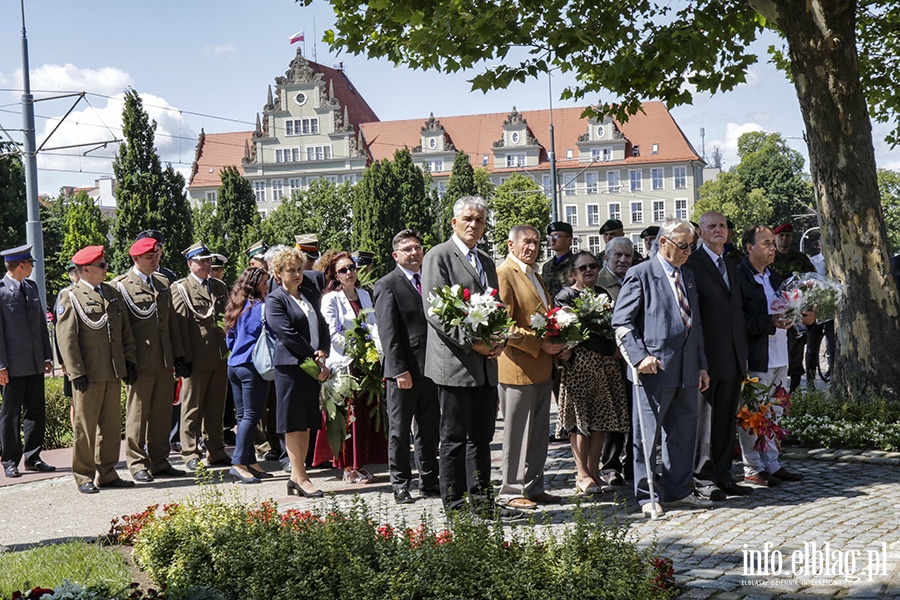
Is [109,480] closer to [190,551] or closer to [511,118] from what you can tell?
[190,551]

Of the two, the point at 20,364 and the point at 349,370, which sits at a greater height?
the point at 20,364

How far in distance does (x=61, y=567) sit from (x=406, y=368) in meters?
3.03

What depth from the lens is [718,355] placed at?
25.5 ft

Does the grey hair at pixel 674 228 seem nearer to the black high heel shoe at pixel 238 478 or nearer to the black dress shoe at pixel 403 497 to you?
the black dress shoe at pixel 403 497

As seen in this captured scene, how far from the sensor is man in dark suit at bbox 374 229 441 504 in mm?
8078

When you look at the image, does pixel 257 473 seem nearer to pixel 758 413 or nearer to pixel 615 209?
pixel 758 413

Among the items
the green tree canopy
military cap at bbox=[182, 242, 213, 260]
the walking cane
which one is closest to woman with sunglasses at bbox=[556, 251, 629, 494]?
the walking cane

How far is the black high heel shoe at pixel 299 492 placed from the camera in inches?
327

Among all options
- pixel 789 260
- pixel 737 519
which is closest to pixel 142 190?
pixel 789 260

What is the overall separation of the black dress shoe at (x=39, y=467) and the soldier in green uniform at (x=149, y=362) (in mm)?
1193

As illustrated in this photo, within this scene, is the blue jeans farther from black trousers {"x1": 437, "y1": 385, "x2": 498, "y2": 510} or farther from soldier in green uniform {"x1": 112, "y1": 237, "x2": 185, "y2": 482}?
black trousers {"x1": 437, "y1": 385, "x2": 498, "y2": 510}

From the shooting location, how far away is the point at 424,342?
8266mm

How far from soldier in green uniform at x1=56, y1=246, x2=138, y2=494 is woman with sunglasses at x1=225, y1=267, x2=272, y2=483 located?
1010 millimetres

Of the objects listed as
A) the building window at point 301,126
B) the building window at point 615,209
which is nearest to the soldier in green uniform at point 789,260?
the building window at point 615,209
